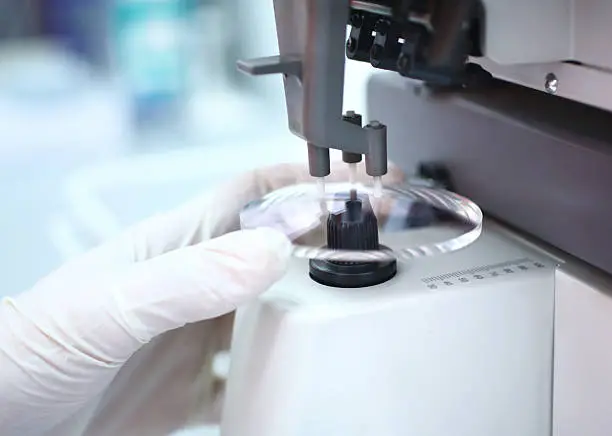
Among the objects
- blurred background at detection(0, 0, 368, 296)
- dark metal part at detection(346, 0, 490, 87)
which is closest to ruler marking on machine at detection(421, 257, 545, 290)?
dark metal part at detection(346, 0, 490, 87)

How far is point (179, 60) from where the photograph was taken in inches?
50.1

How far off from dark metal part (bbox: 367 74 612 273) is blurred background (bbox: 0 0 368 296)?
0.50m

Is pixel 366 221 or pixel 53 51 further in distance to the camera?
pixel 53 51

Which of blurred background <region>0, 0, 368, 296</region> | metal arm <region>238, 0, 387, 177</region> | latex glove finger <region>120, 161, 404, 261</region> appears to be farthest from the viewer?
blurred background <region>0, 0, 368, 296</region>

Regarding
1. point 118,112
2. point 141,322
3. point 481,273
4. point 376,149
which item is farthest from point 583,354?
point 118,112

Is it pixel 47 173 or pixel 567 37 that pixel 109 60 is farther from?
pixel 567 37

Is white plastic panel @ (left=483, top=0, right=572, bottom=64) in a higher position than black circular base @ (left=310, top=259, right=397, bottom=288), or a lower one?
higher

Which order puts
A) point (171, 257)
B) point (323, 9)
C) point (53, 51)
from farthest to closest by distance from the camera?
1. point (53, 51)
2. point (171, 257)
3. point (323, 9)

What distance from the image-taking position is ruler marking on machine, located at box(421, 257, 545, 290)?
1.66ft

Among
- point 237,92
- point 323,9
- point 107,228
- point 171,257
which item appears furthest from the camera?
point 237,92

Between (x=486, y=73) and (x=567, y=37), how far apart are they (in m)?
0.10

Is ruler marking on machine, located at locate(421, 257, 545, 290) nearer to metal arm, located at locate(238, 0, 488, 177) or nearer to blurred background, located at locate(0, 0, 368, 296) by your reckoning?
metal arm, located at locate(238, 0, 488, 177)

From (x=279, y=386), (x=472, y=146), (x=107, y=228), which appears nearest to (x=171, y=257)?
(x=279, y=386)

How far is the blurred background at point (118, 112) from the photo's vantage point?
117 centimetres
